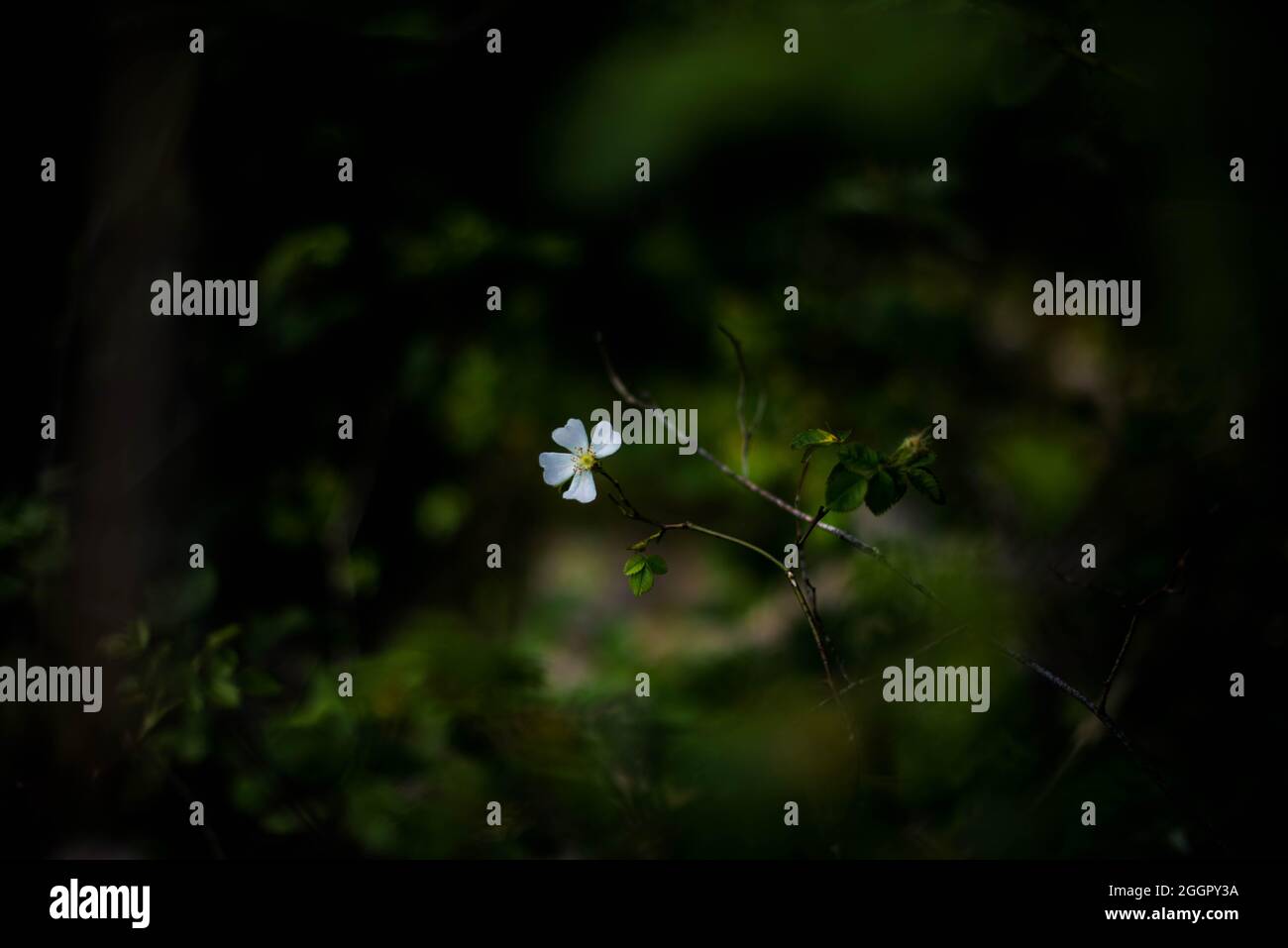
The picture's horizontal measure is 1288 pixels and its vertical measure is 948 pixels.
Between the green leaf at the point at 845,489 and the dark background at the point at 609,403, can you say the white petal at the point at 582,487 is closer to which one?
the green leaf at the point at 845,489

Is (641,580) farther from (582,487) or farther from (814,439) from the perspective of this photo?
(814,439)

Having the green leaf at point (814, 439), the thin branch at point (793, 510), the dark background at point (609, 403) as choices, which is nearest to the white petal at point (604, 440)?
the thin branch at point (793, 510)

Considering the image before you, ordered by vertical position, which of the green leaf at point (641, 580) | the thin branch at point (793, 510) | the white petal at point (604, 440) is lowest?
the green leaf at point (641, 580)

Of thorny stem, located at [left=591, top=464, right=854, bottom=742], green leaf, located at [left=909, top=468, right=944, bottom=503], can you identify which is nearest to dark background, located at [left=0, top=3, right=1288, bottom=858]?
thorny stem, located at [left=591, top=464, right=854, bottom=742]

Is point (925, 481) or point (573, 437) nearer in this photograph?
point (925, 481)

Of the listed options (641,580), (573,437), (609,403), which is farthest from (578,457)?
(609,403)

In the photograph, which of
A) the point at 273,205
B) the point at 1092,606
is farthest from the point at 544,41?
the point at 1092,606
